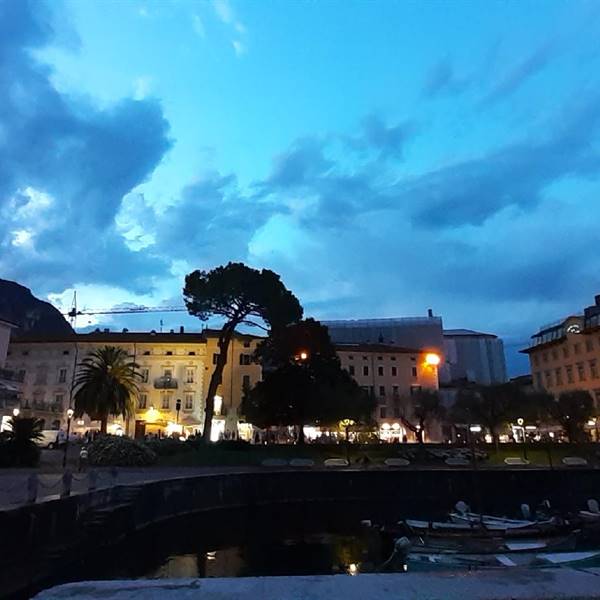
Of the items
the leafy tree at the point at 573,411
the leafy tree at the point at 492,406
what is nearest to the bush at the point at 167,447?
the leafy tree at the point at 492,406

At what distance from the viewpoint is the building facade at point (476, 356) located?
9419 cm

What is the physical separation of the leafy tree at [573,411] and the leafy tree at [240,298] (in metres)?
26.5

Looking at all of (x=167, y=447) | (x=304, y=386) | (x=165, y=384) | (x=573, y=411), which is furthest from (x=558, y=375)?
(x=167, y=447)

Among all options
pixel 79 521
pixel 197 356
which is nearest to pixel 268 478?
pixel 79 521

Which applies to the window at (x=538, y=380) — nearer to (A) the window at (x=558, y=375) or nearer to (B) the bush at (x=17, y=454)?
(A) the window at (x=558, y=375)

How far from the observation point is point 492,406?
49.4 metres

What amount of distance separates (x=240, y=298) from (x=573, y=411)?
32.7 meters

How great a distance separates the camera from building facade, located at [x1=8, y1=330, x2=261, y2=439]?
66.3m

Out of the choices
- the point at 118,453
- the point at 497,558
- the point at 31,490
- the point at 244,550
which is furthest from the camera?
the point at 118,453

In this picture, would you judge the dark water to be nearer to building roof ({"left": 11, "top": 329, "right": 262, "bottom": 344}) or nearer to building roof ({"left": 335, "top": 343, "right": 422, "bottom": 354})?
building roof ({"left": 11, "top": 329, "right": 262, "bottom": 344})

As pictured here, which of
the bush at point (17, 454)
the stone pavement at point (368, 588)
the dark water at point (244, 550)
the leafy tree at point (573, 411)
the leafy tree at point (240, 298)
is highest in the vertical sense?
the leafy tree at point (240, 298)

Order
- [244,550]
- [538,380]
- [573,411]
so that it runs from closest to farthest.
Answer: [244,550]
[573,411]
[538,380]

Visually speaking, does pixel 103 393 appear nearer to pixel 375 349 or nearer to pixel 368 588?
pixel 375 349

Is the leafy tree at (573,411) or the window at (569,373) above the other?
the window at (569,373)
